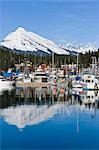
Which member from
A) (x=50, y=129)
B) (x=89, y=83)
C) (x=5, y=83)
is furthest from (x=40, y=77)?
(x=50, y=129)

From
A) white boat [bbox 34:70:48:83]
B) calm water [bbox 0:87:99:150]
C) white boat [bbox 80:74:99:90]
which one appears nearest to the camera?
calm water [bbox 0:87:99:150]

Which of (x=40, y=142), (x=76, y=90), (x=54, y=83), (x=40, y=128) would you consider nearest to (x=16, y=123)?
(x=40, y=128)

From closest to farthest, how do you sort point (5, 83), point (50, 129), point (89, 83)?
point (50, 129)
point (89, 83)
point (5, 83)

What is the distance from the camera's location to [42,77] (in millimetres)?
34375

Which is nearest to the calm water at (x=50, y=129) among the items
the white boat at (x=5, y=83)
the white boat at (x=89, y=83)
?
the white boat at (x=89, y=83)

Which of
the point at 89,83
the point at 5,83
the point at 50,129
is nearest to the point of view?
the point at 50,129

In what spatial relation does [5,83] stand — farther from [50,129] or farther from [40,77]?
[50,129]

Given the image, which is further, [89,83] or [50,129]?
[89,83]

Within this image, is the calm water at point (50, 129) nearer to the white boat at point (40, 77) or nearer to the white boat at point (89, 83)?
the white boat at point (89, 83)

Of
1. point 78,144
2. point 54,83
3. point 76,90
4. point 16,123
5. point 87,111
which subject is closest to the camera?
point 78,144

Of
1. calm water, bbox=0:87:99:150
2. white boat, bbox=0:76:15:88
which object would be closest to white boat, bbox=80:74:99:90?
white boat, bbox=0:76:15:88

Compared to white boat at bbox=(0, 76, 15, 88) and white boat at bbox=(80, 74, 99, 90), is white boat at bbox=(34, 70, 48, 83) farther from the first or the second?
white boat at bbox=(80, 74, 99, 90)

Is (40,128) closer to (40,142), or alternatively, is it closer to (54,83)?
(40,142)

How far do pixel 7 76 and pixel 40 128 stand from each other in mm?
29109
